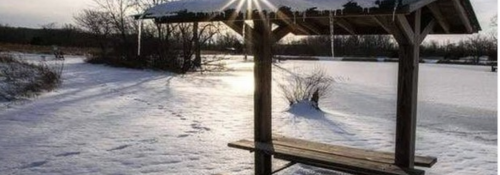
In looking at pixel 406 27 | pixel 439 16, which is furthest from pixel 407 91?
pixel 439 16

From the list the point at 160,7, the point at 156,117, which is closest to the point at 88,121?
the point at 156,117

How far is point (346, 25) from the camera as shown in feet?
19.8

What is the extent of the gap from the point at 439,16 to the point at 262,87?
6.85 feet

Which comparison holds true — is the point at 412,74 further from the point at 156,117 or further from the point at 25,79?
the point at 25,79

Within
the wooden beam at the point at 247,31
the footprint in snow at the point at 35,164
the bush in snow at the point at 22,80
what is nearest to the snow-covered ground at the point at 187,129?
the footprint in snow at the point at 35,164

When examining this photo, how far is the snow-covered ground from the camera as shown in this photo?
6.63m

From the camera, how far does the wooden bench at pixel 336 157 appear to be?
16.7 feet

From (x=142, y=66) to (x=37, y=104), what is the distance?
15558 millimetres

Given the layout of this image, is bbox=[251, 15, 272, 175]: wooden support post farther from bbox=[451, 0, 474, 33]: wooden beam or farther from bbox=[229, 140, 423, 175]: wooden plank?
bbox=[451, 0, 474, 33]: wooden beam

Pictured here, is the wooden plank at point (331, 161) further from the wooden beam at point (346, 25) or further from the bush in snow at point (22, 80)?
→ the bush in snow at point (22, 80)

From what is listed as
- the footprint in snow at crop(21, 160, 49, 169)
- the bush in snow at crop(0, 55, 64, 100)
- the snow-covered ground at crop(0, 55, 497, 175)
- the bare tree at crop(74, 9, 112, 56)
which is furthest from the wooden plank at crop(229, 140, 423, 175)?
the bare tree at crop(74, 9, 112, 56)

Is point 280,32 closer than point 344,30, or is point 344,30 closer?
point 280,32

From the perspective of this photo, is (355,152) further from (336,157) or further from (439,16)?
(439,16)

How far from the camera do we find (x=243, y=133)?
357 inches
